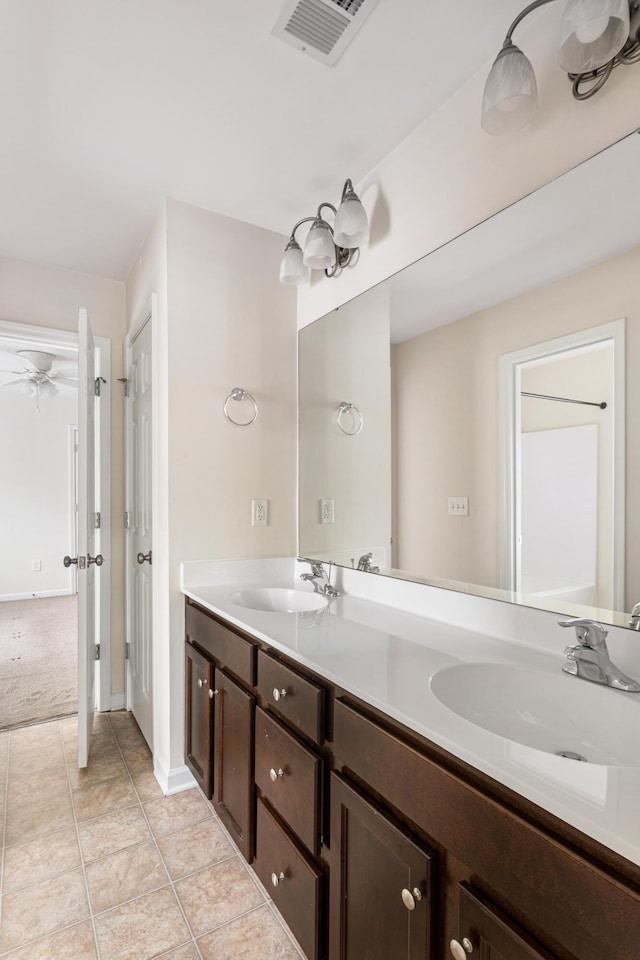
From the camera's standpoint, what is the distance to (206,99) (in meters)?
1.49

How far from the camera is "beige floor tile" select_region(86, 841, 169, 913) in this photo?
4.95 ft

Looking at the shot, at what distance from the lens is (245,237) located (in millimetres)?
2166

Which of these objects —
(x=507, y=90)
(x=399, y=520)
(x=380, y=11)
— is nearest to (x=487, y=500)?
(x=399, y=520)

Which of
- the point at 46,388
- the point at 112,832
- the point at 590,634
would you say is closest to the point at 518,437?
the point at 590,634

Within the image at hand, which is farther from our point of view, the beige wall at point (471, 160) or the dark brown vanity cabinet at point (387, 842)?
the beige wall at point (471, 160)

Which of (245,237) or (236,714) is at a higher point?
(245,237)

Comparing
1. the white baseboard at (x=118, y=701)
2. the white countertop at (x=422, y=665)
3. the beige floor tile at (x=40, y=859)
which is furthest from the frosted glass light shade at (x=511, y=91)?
the white baseboard at (x=118, y=701)

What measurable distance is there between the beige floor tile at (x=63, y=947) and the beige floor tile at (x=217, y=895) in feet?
0.84

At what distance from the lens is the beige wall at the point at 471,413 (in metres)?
1.08

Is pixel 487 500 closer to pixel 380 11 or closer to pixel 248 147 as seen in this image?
pixel 380 11

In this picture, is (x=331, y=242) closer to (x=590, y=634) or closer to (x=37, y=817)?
(x=590, y=634)

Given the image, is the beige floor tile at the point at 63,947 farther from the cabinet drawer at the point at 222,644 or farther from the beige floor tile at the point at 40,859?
the cabinet drawer at the point at 222,644

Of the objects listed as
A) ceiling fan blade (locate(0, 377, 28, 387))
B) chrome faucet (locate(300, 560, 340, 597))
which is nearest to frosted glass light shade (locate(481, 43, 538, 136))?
chrome faucet (locate(300, 560, 340, 597))

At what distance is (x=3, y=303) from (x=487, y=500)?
250 cm
